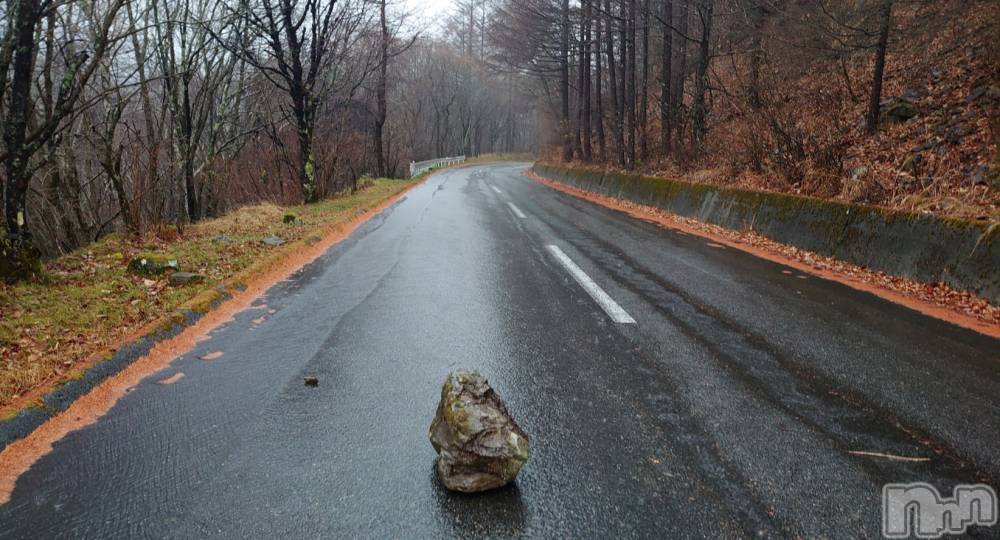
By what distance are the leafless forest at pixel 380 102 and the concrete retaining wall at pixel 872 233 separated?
1.44ft

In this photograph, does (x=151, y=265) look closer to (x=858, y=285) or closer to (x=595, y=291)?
(x=595, y=291)

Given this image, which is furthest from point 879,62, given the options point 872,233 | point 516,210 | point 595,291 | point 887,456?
point 887,456

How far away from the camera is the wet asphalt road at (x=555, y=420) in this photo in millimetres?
2461

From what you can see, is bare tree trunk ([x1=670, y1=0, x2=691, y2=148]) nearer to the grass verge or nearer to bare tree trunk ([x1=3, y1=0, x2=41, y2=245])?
the grass verge

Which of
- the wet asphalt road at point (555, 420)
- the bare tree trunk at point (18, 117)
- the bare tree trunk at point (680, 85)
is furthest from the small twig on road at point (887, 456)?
the bare tree trunk at point (680, 85)

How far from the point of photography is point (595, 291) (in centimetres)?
617

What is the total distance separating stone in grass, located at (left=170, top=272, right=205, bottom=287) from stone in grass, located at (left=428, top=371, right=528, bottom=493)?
16.3 ft

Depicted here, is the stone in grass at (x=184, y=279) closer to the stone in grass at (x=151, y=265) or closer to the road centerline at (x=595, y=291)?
the stone in grass at (x=151, y=265)

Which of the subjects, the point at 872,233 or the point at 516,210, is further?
the point at 516,210

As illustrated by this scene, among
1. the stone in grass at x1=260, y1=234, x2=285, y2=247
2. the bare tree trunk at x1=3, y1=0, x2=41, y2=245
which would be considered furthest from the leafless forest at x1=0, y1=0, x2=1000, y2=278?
the stone in grass at x1=260, y1=234, x2=285, y2=247

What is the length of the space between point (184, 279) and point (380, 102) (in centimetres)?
2124

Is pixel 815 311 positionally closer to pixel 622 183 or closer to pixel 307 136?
pixel 622 183

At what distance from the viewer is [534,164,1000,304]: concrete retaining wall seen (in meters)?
6.12

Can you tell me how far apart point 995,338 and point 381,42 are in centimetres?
2197
